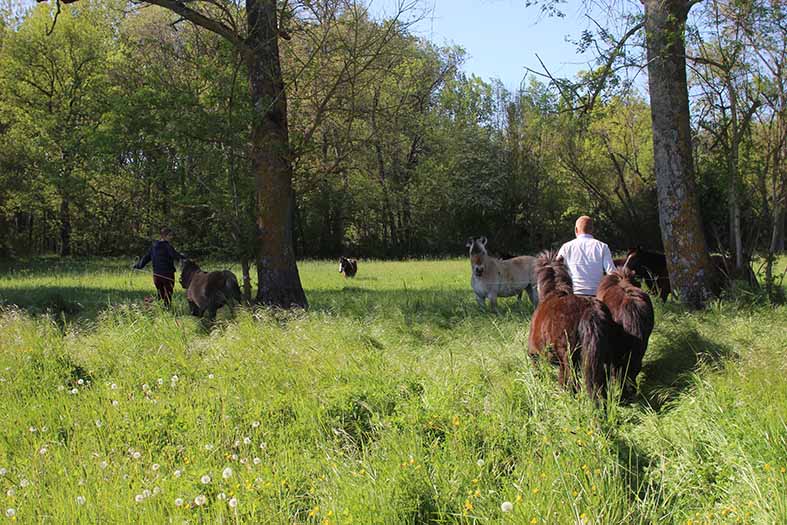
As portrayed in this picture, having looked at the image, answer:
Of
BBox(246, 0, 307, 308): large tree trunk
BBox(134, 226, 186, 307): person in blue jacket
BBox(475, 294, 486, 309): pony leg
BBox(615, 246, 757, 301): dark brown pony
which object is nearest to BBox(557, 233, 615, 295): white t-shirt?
BBox(475, 294, 486, 309): pony leg

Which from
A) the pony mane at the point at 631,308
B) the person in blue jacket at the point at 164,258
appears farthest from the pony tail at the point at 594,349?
the person in blue jacket at the point at 164,258

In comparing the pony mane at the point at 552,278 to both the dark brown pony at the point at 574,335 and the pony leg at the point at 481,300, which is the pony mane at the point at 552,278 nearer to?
the dark brown pony at the point at 574,335

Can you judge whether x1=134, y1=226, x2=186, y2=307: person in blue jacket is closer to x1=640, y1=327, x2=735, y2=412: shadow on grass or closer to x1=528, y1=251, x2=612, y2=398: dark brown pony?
x1=528, y1=251, x2=612, y2=398: dark brown pony

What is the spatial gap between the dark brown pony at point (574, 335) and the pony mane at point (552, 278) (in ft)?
0.07

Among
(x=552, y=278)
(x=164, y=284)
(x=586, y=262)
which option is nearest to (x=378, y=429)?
(x=552, y=278)

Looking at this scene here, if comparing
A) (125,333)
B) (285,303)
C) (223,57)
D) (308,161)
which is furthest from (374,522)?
(308,161)

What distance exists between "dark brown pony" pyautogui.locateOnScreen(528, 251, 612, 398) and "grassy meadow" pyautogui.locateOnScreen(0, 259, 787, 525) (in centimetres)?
22

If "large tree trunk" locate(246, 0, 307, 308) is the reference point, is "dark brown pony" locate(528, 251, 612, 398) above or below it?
below

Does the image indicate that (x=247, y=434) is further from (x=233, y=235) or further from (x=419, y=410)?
(x=233, y=235)

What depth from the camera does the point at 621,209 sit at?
38688 millimetres

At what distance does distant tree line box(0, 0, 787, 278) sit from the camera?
1189 cm

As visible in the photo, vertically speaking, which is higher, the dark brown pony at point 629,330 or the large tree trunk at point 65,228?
the large tree trunk at point 65,228

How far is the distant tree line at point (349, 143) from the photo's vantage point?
39.0 feet

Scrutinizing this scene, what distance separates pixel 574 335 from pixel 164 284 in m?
9.59
